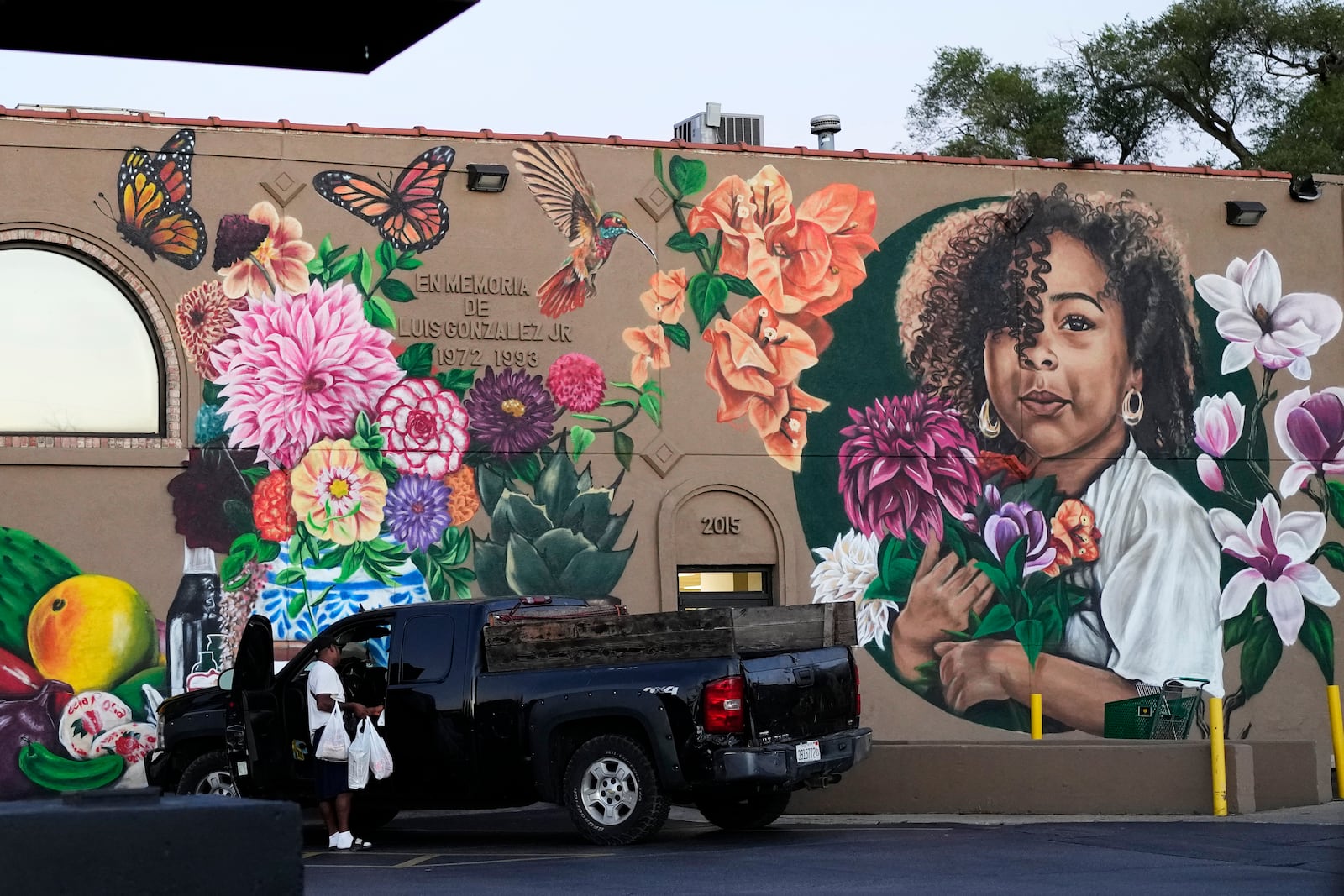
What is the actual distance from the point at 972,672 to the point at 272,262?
8790 mm

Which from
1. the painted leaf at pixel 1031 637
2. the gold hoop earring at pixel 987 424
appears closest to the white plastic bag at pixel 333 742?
the painted leaf at pixel 1031 637

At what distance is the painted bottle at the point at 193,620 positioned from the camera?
693 inches

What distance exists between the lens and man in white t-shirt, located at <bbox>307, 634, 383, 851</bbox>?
44.1 feet

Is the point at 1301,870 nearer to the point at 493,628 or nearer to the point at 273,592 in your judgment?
the point at 493,628

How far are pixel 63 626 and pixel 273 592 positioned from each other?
2.02 m

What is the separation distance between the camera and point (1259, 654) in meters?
20.8

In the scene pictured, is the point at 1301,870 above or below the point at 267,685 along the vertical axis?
below

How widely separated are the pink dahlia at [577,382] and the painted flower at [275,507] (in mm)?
2987

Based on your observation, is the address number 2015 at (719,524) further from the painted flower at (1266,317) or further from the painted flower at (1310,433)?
the painted flower at (1310,433)

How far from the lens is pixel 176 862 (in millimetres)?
5547

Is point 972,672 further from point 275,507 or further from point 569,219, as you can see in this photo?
point 275,507

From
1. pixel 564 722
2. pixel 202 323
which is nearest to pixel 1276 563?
pixel 564 722

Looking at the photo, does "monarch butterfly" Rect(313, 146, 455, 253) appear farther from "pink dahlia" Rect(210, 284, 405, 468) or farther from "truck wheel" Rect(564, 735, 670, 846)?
"truck wheel" Rect(564, 735, 670, 846)

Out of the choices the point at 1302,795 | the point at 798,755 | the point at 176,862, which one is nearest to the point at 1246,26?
the point at 1302,795
